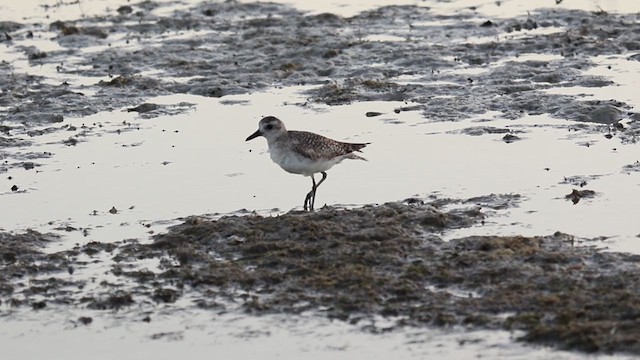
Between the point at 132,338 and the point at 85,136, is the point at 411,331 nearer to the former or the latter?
the point at 132,338

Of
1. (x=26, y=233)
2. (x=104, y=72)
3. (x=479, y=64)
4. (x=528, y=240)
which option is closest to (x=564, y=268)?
(x=528, y=240)

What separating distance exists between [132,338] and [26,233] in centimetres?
332

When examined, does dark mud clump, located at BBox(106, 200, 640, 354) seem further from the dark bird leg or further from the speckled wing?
the speckled wing

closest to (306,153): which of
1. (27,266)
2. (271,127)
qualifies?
(271,127)

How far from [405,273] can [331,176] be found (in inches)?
167

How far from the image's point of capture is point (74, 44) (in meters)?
24.3

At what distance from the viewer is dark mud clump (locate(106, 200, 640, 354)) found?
35.6ft

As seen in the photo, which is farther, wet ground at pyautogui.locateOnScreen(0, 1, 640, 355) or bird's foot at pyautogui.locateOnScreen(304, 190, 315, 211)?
bird's foot at pyautogui.locateOnScreen(304, 190, 315, 211)

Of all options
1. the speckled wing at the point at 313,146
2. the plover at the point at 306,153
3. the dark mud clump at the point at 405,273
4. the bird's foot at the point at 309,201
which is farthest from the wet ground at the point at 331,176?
the speckled wing at the point at 313,146

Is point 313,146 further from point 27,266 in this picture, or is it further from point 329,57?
point 329,57

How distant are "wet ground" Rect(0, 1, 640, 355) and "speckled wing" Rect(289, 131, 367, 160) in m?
0.61

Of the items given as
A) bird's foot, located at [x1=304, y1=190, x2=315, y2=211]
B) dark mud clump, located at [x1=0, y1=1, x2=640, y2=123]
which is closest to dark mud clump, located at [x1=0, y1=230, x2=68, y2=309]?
bird's foot, located at [x1=304, y1=190, x2=315, y2=211]

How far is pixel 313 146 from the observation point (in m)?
14.8

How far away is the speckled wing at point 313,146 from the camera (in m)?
14.7
